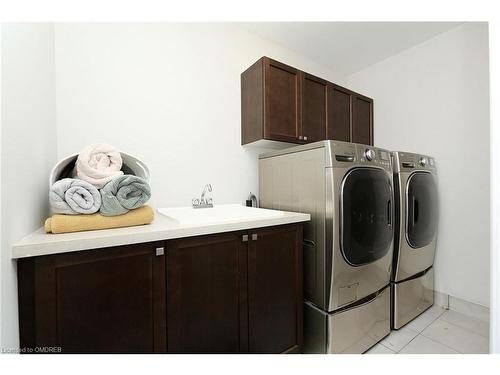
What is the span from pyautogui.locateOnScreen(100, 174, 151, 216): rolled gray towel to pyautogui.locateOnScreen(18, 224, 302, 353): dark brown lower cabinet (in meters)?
0.18

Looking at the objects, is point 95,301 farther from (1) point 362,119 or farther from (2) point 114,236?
(1) point 362,119

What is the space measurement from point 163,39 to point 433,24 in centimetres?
243

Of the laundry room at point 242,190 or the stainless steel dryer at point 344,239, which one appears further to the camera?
the stainless steel dryer at point 344,239

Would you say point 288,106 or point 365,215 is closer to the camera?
point 365,215

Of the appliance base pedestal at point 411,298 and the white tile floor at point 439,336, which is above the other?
the appliance base pedestal at point 411,298

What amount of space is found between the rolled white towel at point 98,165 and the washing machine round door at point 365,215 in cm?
130

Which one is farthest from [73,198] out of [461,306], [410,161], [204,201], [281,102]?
[461,306]

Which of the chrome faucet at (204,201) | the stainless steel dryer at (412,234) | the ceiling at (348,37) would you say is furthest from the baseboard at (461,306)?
the ceiling at (348,37)

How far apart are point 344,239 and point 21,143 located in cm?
166

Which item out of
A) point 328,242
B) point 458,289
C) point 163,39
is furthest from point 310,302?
point 163,39

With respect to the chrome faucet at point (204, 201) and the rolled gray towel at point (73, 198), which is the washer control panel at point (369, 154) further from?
the rolled gray towel at point (73, 198)

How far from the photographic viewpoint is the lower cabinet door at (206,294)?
101 cm

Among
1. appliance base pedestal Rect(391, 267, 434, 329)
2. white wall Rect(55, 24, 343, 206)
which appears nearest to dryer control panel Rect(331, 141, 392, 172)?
white wall Rect(55, 24, 343, 206)

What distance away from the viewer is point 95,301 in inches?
33.4
